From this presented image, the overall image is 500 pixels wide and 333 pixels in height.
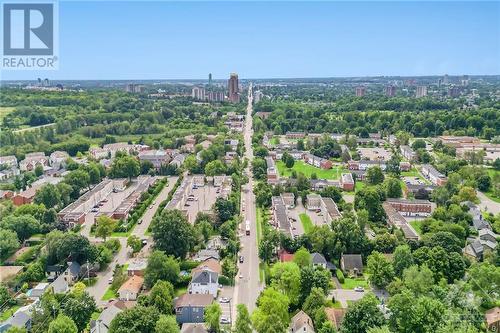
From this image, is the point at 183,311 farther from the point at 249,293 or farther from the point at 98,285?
the point at 98,285

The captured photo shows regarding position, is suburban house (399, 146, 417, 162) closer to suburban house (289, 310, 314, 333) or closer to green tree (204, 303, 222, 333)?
suburban house (289, 310, 314, 333)

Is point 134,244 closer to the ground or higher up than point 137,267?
higher up

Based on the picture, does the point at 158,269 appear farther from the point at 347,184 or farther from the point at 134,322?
the point at 347,184

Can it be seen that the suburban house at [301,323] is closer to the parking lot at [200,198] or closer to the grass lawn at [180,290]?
the grass lawn at [180,290]

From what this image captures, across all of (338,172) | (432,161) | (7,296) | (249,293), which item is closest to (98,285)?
(7,296)

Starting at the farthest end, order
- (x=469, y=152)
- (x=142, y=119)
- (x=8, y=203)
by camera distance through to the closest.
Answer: (x=142, y=119) < (x=469, y=152) < (x=8, y=203)

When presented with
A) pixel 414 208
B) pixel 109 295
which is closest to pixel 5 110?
pixel 109 295
